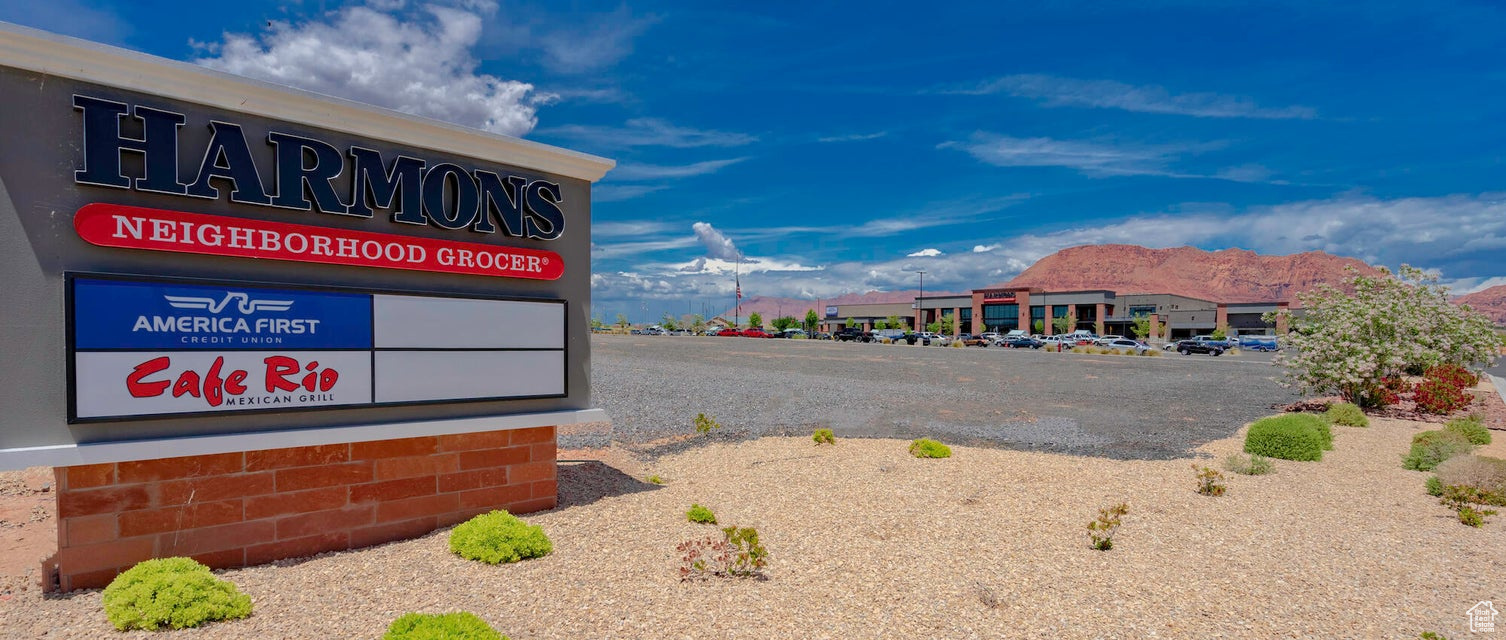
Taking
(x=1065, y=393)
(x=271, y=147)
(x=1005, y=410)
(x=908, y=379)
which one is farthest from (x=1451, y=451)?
(x=908, y=379)

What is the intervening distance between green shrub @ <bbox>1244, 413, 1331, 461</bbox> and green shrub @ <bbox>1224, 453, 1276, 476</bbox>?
2.34 ft

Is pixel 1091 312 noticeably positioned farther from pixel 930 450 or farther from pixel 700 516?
pixel 700 516

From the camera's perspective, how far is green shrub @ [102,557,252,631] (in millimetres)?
4613

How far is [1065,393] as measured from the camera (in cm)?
2262

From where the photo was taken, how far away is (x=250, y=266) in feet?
18.9

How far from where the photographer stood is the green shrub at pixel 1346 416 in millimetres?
14938

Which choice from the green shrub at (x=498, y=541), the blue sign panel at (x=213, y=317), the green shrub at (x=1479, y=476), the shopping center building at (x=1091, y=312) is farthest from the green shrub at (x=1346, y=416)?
the shopping center building at (x=1091, y=312)

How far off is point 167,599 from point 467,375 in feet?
9.64

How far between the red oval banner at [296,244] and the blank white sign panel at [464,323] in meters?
0.33

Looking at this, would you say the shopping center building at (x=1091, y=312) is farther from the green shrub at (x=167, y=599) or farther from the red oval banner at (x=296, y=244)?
the green shrub at (x=167, y=599)

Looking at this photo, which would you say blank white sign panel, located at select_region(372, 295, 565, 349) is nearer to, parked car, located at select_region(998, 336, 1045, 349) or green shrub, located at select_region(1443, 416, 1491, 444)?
green shrub, located at select_region(1443, 416, 1491, 444)

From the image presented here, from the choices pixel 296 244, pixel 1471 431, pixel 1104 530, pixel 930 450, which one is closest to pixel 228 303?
pixel 296 244

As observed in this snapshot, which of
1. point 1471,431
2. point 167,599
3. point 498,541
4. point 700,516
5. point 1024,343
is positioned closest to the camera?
point 167,599

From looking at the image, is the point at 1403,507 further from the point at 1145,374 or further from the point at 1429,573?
the point at 1145,374
